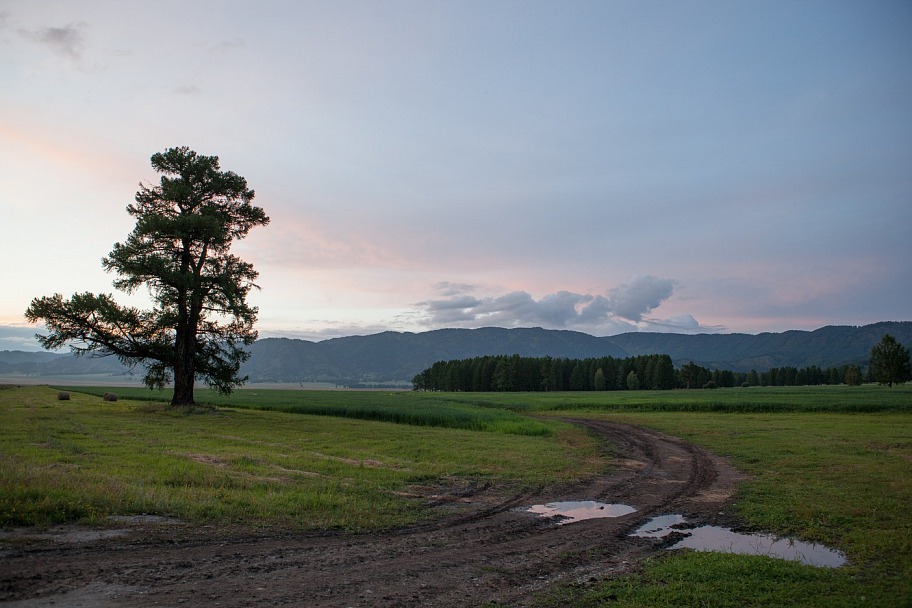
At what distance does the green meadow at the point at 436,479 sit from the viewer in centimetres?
825

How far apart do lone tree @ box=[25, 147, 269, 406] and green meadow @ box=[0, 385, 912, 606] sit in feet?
16.0

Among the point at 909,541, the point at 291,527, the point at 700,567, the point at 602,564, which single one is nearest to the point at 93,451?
the point at 291,527

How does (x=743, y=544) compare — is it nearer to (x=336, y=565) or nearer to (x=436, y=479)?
(x=336, y=565)

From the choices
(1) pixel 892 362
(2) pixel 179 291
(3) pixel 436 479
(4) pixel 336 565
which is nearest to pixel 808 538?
(4) pixel 336 565

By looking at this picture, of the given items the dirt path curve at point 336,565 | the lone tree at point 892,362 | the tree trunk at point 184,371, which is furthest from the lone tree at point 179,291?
the lone tree at point 892,362

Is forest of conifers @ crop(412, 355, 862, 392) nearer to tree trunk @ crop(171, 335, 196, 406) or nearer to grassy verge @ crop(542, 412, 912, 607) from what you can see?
tree trunk @ crop(171, 335, 196, 406)

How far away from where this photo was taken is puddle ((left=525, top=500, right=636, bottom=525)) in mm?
12992

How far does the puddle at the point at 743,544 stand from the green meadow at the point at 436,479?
0.42 metres

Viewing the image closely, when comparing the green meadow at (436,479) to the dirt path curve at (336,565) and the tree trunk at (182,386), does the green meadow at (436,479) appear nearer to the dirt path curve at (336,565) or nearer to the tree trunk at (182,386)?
the dirt path curve at (336,565)

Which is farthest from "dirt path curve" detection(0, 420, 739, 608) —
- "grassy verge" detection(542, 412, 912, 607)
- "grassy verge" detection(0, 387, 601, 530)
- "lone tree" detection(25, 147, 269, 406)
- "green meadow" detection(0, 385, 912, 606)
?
"lone tree" detection(25, 147, 269, 406)

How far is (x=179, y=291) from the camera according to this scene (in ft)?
118

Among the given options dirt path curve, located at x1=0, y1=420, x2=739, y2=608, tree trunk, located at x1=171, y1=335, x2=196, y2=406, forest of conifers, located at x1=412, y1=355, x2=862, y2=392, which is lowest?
forest of conifers, located at x1=412, y1=355, x2=862, y2=392

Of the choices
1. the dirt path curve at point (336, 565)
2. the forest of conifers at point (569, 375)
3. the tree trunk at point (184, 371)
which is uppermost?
the tree trunk at point (184, 371)

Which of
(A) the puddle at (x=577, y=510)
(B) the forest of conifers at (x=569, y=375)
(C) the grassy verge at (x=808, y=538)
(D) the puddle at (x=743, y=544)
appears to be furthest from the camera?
(B) the forest of conifers at (x=569, y=375)
